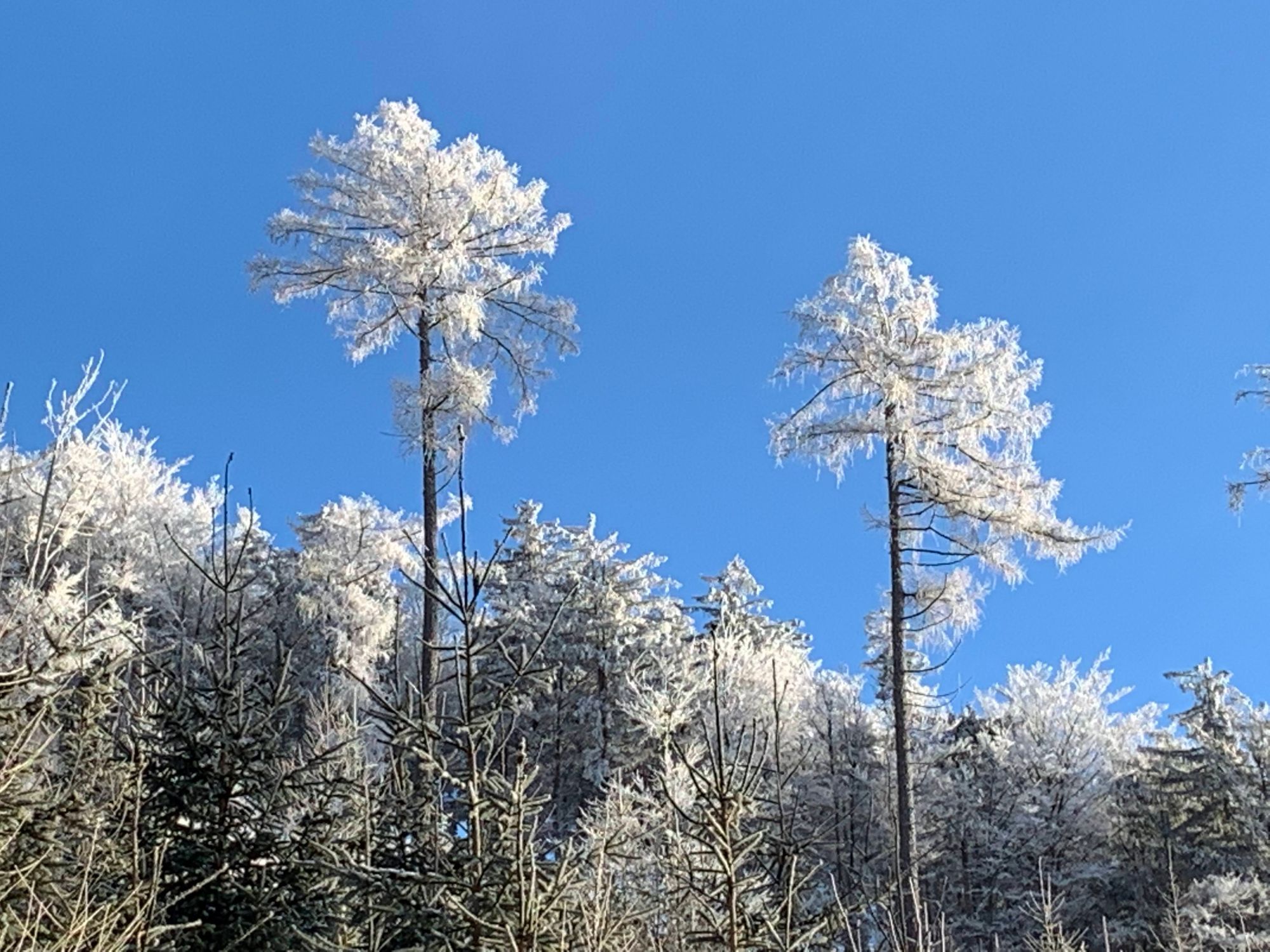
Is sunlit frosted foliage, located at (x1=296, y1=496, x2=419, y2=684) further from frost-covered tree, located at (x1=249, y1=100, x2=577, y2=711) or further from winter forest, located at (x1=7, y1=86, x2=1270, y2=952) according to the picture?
frost-covered tree, located at (x1=249, y1=100, x2=577, y2=711)

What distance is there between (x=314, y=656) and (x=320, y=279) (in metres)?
16.9

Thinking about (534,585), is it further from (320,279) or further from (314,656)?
(320,279)

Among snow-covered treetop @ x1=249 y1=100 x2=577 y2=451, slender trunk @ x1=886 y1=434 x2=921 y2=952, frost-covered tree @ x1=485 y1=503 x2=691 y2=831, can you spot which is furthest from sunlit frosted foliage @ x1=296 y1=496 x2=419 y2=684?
slender trunk @ x1=886 y1=434 x2=921 y2=952

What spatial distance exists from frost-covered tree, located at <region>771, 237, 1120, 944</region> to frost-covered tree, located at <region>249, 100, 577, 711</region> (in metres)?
3.81

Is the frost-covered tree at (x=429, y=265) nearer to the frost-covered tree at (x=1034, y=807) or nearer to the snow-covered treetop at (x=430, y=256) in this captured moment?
the snow-covered treetop at (x=430, y=256)

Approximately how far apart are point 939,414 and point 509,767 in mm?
7364

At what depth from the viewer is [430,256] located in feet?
48.1

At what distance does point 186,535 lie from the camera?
3234 cm

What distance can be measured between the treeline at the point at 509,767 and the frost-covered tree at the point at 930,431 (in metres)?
3.07

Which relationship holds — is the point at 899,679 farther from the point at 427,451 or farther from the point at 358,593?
the point at 358,593

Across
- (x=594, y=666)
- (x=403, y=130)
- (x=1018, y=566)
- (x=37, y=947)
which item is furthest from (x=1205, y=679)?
(x=37, y=947)

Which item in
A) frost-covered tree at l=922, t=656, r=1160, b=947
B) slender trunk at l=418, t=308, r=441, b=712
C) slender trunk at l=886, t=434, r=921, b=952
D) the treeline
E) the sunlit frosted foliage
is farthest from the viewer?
the sunlit frosted foliage

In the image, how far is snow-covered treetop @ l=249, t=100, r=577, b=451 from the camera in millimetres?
14711

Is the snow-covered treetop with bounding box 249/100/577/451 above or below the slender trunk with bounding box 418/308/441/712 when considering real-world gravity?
above
